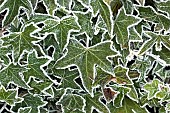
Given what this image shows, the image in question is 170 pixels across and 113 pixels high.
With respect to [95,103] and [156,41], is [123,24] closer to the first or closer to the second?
[156,41]

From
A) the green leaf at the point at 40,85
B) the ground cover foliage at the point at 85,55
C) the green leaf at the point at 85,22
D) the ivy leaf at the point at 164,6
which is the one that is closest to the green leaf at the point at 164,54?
the ground cover foliage at the point at 85,55

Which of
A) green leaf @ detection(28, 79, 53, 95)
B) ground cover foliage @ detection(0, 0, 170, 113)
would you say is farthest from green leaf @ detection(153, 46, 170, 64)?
green leaf @ detection(28, 79, 53, 95)

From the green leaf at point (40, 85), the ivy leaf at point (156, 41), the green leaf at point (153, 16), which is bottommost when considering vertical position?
the green leaf at point (40, 85)

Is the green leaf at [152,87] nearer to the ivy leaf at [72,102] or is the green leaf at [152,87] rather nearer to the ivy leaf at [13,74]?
the ivy leaf at [72,102]

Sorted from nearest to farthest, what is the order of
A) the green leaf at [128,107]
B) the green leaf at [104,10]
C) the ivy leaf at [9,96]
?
the green leaf at [104,10] < the ivy leaf at [9,96] < the green leaf at [128,107]

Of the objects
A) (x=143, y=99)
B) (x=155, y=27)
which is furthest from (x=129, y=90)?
(x=155, y=27)

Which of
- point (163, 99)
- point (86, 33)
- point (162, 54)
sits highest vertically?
point (86, 33)

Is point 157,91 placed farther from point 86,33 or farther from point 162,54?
point 86,33
